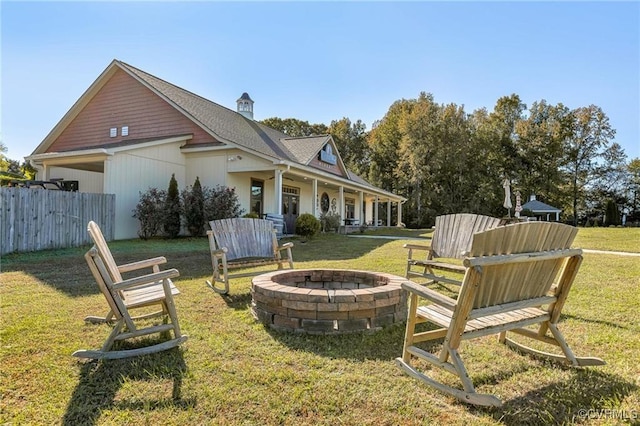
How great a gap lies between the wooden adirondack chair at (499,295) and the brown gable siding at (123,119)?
12400mm

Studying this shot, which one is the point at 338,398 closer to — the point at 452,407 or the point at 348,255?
the point at 452,407

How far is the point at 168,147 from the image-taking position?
13000mm

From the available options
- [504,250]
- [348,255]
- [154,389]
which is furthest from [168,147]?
[504,250]

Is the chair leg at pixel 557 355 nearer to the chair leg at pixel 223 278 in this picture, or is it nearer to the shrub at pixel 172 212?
the chair leg at pixel 223 278

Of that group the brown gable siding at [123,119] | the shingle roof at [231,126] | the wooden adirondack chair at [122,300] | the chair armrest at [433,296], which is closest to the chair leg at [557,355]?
the chair armrest at [433,296]

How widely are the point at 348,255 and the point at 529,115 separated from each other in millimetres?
31991

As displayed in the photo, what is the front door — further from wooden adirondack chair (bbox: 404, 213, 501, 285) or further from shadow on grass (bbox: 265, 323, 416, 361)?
shadow on grass (bbox: 265, 323, 416, 361)

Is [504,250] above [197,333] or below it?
above

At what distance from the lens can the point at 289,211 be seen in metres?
17.2

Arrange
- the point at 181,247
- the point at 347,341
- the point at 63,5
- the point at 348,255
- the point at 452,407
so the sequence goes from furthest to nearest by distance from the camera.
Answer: the point at 181,247 < the point at 348,255 < the point at 63,5 < the point at 347,341 < the point at 452,407

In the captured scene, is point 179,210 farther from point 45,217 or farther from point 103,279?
point 103,279

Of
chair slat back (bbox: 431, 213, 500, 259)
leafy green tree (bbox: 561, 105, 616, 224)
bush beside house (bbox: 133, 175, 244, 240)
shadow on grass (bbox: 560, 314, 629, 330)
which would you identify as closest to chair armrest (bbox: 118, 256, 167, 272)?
chair slat back (bbox: 431, 213, 500, 259)

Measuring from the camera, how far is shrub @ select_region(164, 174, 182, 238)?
11711mm

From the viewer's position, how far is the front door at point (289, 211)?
658 inches
